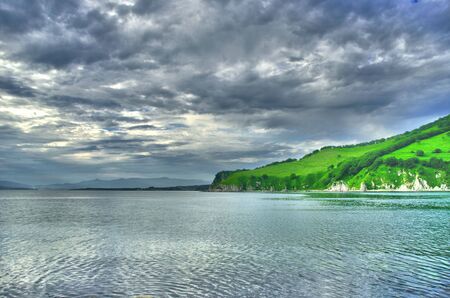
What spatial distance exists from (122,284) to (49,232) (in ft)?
153

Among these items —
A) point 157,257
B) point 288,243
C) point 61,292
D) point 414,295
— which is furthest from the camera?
point 288,243

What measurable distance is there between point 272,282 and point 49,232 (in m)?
55.0

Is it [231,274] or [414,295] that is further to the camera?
[231,274]

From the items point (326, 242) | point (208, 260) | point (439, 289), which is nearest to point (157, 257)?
point (208, 260)

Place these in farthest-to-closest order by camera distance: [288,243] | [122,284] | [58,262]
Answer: [288,243] → [58,262] → [122,284]

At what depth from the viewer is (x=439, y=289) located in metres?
28.7

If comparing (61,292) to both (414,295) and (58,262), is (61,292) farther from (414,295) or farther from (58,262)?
(414,295)

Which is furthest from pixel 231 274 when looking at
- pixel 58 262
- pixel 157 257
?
pixel 58 262

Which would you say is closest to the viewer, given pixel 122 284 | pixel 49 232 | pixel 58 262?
pixel 122 284

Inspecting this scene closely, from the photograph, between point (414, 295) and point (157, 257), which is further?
point (157, 257)

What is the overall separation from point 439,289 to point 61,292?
3063cm

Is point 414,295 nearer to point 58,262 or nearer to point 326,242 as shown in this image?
point 326,242

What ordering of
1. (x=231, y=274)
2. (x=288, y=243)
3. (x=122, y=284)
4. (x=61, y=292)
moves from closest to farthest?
1. (x=61, y=292)
2. (x=122, y=284)
3. (x=231, y=274)
4. (x=288, y=243)

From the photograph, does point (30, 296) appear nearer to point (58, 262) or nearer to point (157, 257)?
point (58, 262)
